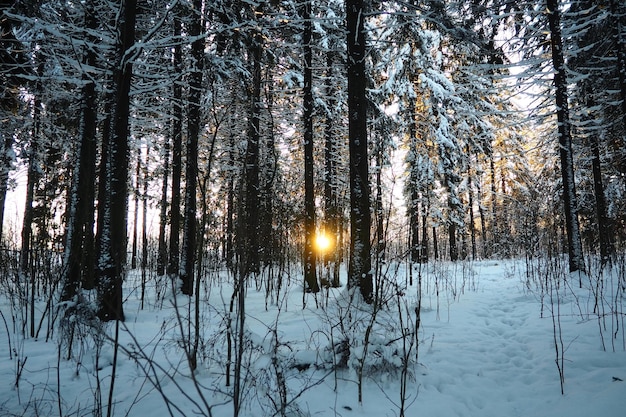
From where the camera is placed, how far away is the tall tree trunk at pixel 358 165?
6.03 m

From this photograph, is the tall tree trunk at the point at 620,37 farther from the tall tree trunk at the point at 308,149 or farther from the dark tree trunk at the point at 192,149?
the dark tree trunk at the point at 192,149

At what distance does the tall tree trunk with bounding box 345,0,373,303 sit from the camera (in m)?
6.03

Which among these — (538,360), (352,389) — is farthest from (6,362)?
(538,360)

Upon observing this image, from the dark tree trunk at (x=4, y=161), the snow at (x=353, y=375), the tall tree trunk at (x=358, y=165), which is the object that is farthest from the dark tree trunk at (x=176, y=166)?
the dark tree trunk at (x=4, y=161)

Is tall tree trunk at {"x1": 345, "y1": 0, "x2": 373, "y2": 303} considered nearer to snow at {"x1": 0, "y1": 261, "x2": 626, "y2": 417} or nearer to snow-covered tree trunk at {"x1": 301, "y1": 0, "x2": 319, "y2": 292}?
snow at {"x1": 0, "y1": 261, "x2": 626, "y2": 417}

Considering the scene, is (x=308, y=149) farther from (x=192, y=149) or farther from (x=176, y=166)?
(x=176, y=166)

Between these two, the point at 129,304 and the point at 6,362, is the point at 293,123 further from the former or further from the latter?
the point at 6,362

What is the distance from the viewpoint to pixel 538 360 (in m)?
4.00

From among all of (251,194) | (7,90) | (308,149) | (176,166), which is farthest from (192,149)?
(251,194)

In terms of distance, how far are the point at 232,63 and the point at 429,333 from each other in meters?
8.58

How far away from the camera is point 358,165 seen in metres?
6.39

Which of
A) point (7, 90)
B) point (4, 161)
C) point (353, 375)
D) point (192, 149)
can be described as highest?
point (4, 161)

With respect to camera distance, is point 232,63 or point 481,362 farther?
point 232,63

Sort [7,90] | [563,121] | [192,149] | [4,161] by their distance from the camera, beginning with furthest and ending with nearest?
[4,161], [563,121], [192,149], [7,90]
